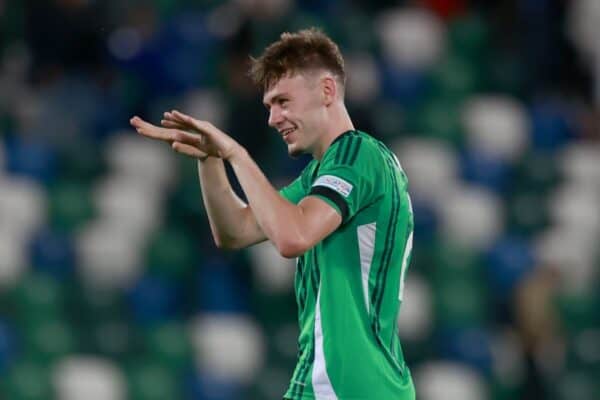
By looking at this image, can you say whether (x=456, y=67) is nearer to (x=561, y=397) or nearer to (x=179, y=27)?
(x=179, y=27)

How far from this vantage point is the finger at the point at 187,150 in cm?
405

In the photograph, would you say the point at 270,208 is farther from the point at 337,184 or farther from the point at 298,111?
the point at 298,111

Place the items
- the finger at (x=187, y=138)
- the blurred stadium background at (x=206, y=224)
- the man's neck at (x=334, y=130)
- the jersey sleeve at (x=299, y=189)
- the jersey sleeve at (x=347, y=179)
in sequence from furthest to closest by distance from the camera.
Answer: the blurred stadium background at (x=206, y=224), the jersey sleeve at (x=299, y=189), the man's neck at (x=334, y=130), the finger at (x=187, y=138), the jersey sleeve at (x=347, y=179)

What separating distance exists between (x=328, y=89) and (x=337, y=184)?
367mm

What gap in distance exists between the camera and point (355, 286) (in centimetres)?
403

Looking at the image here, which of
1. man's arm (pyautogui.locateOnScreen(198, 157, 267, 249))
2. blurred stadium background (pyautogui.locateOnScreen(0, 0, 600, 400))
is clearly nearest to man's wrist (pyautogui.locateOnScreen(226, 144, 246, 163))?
man's arm (pyautogui.locateOnScreen(198, 157, 267, 249))

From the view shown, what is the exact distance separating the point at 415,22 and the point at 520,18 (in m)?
0.97

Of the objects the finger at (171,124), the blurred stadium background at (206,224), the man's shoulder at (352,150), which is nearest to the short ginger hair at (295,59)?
the man's shoulder at (352,150)

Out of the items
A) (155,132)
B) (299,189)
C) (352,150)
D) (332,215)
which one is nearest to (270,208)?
(332,215)

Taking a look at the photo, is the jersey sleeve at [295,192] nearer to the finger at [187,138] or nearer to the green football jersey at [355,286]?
the green football jersey at [355,286]

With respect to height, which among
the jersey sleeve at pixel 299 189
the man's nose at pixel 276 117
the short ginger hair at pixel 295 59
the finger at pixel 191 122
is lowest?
the jersey sleeve at pixel 299 189

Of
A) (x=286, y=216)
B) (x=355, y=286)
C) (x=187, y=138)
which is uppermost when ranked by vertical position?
(x=187, y=138)

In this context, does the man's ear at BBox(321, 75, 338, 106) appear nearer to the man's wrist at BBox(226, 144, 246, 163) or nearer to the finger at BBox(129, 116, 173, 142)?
the man's wrist at BBox(226, 144, 246, 163)

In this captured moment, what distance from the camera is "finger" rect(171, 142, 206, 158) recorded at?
405 cm
